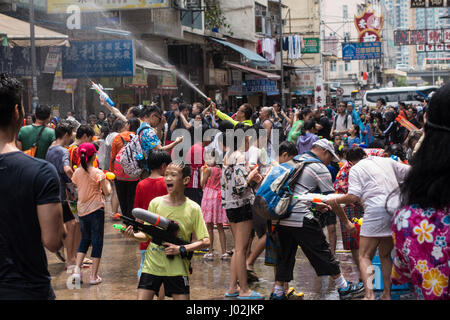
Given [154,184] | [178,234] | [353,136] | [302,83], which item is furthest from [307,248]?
[302,83]

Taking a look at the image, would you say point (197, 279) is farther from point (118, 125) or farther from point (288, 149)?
point (118, 125)

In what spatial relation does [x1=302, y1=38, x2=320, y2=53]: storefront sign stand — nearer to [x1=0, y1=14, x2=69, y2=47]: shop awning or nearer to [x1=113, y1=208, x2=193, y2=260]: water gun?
[x1=0, y1=14, x2=69, y2=47]: shop awning

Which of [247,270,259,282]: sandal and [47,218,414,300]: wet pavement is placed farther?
[247,270,259,282]: sandal

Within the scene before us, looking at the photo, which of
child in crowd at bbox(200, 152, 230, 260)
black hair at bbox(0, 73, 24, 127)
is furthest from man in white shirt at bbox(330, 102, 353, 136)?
black hair at bbox(0, 73, 24, 127)

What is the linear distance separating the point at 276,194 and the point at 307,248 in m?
0.65

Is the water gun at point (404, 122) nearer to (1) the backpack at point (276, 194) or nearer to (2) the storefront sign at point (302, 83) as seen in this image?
(1) the backpack at point (276, 194)

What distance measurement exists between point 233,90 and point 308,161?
2614cm

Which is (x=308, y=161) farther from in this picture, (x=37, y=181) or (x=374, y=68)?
(x=374, y=68)

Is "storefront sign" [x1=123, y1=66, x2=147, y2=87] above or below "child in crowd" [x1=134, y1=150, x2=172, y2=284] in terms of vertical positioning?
above

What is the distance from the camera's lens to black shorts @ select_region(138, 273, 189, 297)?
4.59m

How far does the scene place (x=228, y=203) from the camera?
6.58 m

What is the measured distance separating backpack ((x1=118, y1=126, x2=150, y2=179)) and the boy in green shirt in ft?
10.2
